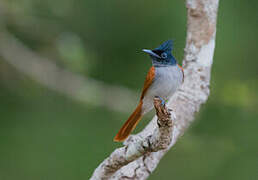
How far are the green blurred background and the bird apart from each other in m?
1.92

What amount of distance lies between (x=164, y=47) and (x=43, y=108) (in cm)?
374

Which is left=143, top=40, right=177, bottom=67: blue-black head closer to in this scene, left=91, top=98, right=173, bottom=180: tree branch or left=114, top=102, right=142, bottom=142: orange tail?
left=114, top=102, right=142, bottom=142: orange tail

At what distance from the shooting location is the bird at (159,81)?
4.27m

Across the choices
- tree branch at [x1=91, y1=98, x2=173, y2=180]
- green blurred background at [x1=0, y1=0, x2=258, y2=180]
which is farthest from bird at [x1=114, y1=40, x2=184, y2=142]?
green blurred background at [x1=0, y1=0, x2=258, y2=180]

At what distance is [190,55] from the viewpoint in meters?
4.64

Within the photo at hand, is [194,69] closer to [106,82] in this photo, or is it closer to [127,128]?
[127,128]

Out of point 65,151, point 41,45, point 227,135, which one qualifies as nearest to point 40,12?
point 41,45

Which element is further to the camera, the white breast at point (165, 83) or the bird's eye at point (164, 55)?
the bird's eye at point (164, 55)

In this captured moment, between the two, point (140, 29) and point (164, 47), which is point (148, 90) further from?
point (140, 29)

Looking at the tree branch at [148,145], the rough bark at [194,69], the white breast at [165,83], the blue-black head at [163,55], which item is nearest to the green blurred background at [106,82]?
the rough bark at [194,69]

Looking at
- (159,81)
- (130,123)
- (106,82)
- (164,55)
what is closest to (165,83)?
(159,81)

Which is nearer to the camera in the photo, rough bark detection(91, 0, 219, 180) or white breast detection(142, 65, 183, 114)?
white breast detection(142, 65, 183, 114)

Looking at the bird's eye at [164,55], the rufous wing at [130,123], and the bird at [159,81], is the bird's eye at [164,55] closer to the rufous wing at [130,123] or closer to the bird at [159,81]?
the bird at [159,81]

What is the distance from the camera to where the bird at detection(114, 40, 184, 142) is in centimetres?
427
